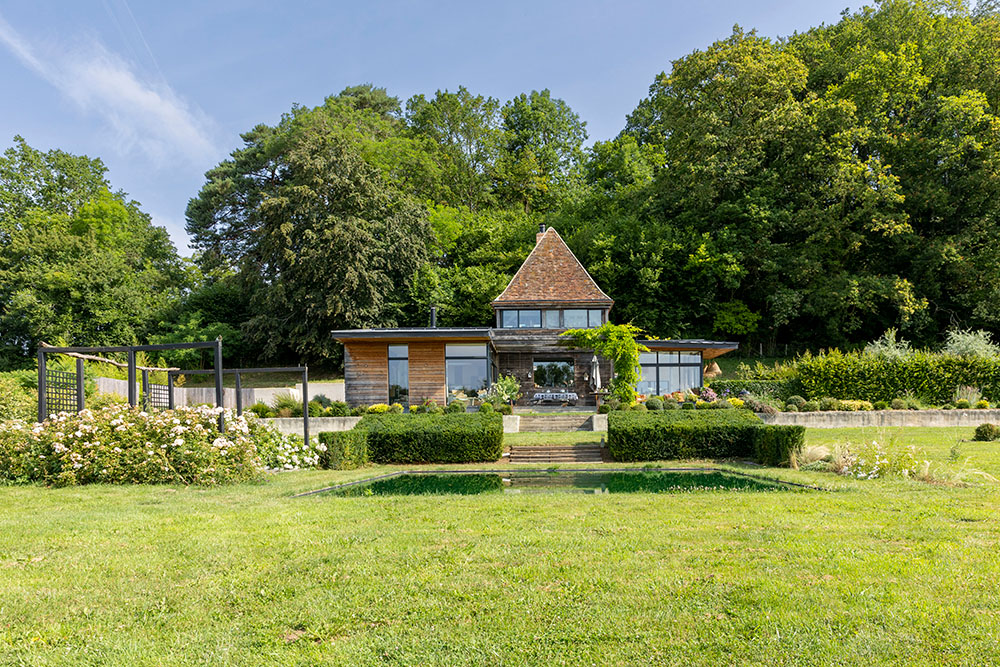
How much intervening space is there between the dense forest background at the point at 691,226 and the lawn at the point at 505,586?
25061 mm

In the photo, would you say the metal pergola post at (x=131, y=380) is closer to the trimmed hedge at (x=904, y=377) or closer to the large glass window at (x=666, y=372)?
the large glass window at (x=666, y=372)

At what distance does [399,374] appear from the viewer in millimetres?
21438

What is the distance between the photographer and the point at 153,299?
117ft

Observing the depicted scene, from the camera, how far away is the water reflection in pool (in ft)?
31.0

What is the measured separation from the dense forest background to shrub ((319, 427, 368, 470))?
17838mm

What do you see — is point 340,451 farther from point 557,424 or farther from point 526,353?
point 526,353

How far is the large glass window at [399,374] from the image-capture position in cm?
2142

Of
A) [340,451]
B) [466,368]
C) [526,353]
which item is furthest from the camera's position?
[526,353]

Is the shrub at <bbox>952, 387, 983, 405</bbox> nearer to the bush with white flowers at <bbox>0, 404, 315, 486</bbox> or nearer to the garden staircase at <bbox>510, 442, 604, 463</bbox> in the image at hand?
the garden staircase at <bbox>510, 442, 604, 463</bbox>

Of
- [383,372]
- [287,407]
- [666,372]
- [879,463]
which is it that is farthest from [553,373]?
[879,463]

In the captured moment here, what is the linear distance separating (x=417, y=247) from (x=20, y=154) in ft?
93.0

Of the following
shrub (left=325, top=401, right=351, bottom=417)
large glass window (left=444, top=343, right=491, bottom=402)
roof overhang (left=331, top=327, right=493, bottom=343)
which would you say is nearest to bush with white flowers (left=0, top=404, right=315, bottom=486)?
shrub (left=325, top=401, right=351, bottom=417)

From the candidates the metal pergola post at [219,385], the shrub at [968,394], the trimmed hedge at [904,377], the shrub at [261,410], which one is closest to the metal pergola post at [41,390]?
the metal pergola post at [219,385]

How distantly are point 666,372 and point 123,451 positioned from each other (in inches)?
788
